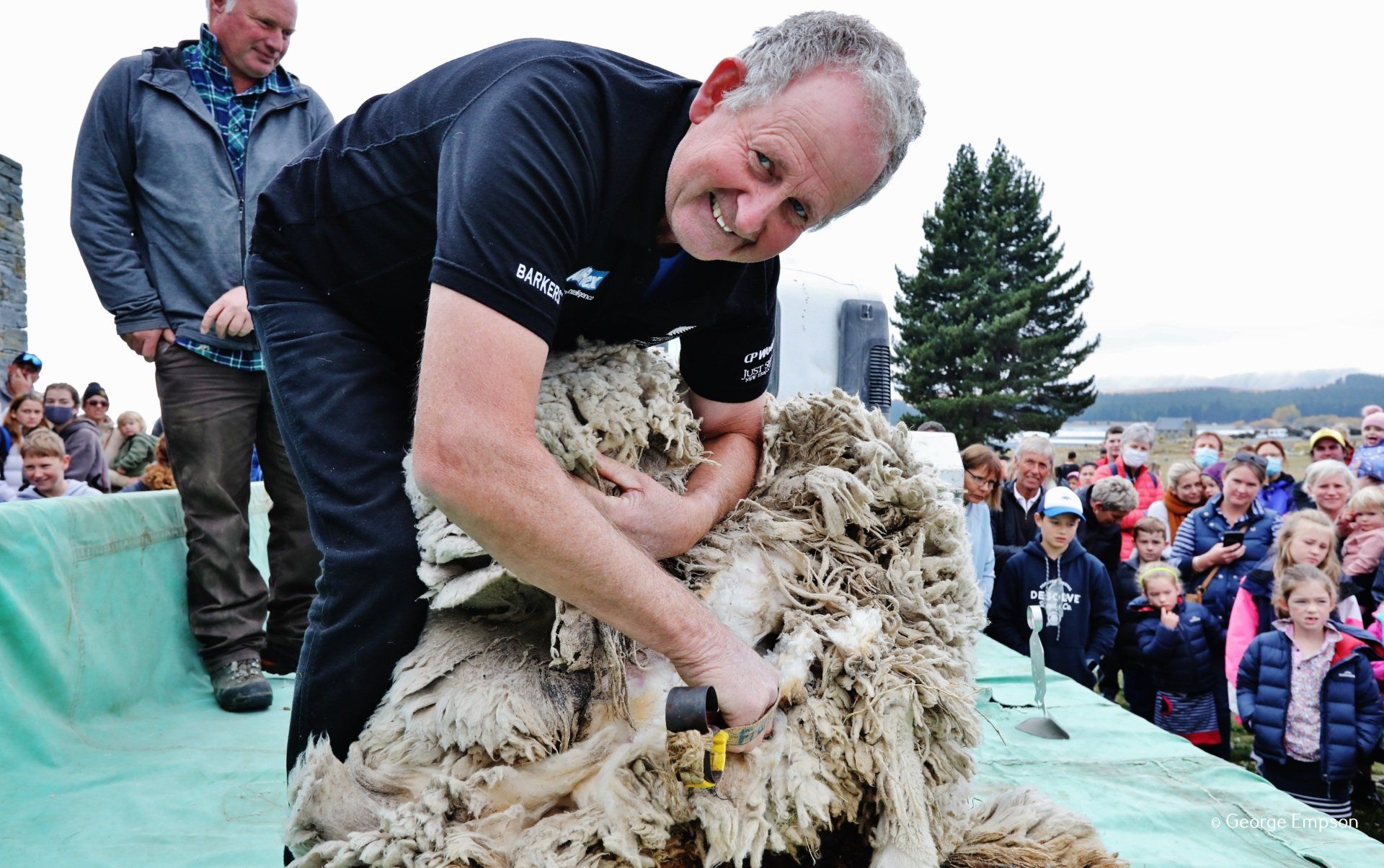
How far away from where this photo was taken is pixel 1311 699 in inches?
151

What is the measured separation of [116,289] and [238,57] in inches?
34.4

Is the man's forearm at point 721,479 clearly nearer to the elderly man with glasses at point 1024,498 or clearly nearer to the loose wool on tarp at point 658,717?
the loose wool on tarp at point 658,717

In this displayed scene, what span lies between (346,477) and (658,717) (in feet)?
2.29

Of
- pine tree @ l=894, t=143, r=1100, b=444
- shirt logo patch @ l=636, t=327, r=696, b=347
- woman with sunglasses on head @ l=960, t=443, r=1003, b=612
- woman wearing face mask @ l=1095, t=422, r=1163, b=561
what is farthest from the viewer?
pine tree @ l=894, t=143, r=1100, b=444

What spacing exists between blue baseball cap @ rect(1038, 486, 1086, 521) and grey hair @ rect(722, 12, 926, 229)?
3772 mm

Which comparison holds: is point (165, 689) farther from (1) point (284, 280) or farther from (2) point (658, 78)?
(2) point (658, 78)

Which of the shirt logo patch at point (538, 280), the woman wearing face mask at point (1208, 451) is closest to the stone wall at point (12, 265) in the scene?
the shirt logo patch at point (538, 280)

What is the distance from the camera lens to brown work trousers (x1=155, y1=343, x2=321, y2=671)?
3.02 meters

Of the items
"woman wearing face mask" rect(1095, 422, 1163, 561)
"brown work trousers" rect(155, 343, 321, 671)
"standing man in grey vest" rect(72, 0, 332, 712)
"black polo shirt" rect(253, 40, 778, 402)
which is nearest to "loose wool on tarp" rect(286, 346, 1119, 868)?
"black polo shirt" rect(253, 40, 778, 402)

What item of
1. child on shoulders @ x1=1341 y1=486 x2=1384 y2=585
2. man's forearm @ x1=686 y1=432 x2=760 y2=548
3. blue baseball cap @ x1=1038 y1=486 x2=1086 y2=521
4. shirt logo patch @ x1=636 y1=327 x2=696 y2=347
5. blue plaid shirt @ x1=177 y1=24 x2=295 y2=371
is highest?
blue plaid shirt @ x1=177 y1=24 x2=295 y2=371

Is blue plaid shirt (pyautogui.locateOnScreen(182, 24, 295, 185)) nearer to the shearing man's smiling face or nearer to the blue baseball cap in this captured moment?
the shearing man's smiling face

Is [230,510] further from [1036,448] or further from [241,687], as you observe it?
[1036,448]

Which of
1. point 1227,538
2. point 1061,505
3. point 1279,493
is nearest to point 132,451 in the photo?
point 1061,505

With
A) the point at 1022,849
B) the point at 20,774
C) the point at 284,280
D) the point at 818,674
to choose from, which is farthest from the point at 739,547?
the point at 20,774
